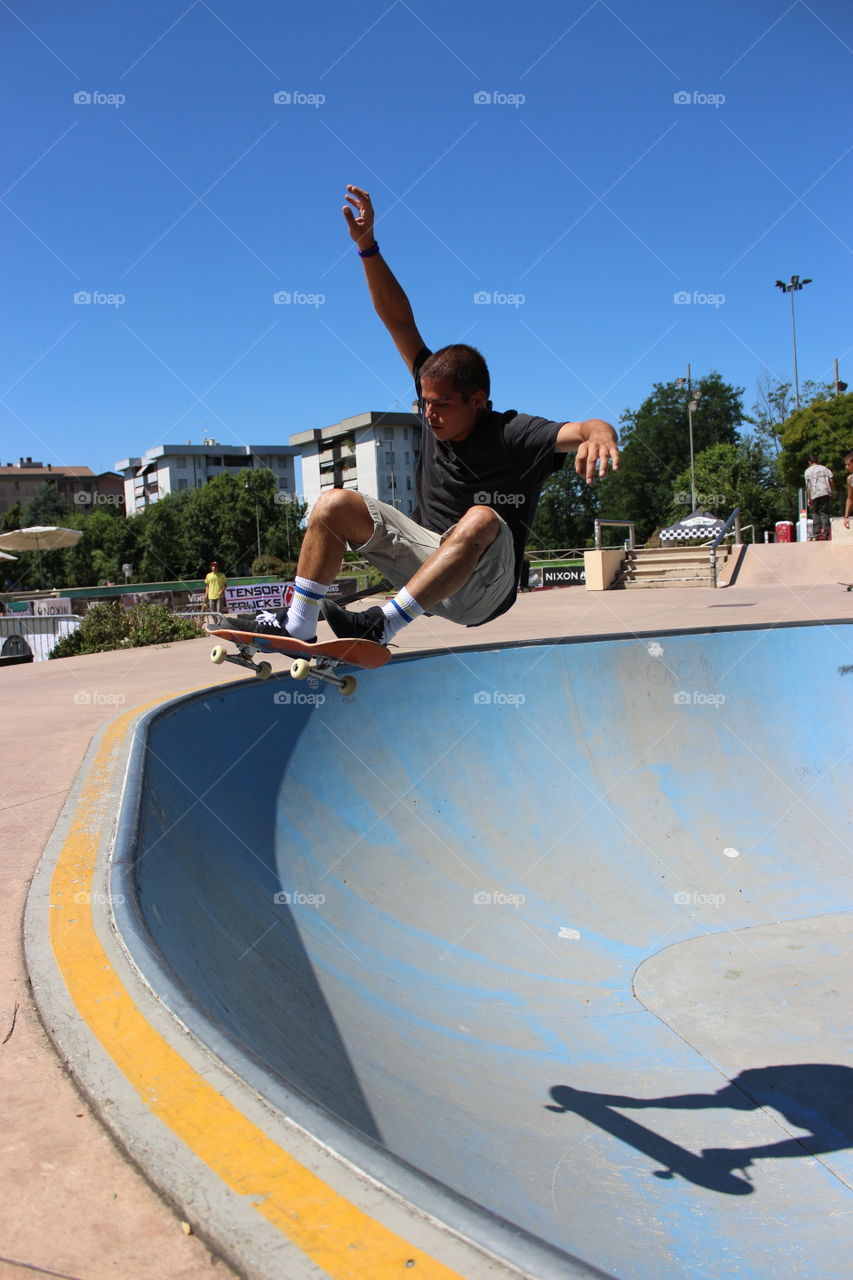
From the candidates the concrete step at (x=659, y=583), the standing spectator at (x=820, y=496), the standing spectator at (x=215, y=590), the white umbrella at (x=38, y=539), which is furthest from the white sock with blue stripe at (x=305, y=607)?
the white umbrella at (x=38, y=539)

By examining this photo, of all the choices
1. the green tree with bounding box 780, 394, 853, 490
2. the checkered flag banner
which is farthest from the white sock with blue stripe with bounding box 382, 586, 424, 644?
Answer: the green tree with bounding box 780, 394, 853, 490

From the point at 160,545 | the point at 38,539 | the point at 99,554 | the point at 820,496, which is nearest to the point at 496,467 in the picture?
the point at 820,496

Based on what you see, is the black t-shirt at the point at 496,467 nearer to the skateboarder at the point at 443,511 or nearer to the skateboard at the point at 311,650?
the skateboarder at the point at 443,511

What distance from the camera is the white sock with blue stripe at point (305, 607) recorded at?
3.86 m

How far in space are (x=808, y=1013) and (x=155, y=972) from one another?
386 cm

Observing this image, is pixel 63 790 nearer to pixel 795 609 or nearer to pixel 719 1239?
pixel 719 1239

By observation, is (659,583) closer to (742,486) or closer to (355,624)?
(355,624)

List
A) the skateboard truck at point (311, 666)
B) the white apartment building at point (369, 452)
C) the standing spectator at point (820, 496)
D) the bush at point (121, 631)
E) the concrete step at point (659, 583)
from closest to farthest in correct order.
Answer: the skateboard truck at point (311, 666), the bush at point (121, 631), the standing spectator at point (820, 496), the concrete step at point (659, 583), the white apartment building at point (369, 452)

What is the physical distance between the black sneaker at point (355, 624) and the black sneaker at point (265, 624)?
159mm

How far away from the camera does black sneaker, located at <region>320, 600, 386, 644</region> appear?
3.81m

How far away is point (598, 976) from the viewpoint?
5.09 m

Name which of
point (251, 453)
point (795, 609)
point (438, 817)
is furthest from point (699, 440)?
point (438, 817)

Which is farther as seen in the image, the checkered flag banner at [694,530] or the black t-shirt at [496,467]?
the checkered flag banner at [694,530]

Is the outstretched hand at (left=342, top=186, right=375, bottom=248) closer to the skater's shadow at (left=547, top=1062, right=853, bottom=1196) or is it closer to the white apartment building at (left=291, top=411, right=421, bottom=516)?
the skater's shadow at (left=547, top=1062, right=853, bottom=1196)
